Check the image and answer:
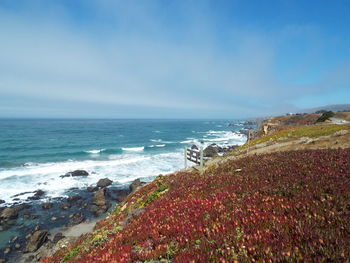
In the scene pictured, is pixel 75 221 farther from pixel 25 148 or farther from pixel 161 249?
pixel 25 148

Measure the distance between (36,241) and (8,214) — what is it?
8.65 meters

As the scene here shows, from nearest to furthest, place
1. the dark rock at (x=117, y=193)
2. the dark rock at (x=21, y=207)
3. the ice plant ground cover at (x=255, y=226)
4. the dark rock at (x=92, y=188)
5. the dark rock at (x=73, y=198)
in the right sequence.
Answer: the ice plant ground cover at (x=255, y=226) → the dark rock at (x=21, y=207) → the dark rock at (x=73, y=198) → the dark rock at (x=117, y=193) → the dark rock at (x=92, y=188)

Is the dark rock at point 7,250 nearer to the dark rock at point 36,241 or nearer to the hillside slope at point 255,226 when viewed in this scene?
the dark rock at point 36,241

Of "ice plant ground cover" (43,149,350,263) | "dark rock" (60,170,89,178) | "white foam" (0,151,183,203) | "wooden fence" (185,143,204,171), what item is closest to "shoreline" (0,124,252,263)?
"white foam" (0,151,183,203)

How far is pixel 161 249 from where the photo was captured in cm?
504

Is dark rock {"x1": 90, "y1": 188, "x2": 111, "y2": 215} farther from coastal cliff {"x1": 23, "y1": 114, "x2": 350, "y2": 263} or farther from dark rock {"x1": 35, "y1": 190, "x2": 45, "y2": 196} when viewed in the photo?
coastal cliff {"x1": 23, "y1": 114, "x2": 350, "y2": 263}

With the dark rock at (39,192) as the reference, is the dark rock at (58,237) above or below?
below

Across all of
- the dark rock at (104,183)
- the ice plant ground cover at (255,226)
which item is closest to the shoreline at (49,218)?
the dark rock at (104,183)

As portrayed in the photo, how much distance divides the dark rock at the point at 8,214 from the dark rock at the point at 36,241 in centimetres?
670

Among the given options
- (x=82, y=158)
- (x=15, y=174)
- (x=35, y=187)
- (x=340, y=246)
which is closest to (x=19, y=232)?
(x=35, y=187)

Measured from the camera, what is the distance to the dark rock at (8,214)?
1039 inches

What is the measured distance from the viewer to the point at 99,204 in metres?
31.2

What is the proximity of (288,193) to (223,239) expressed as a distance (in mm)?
3201

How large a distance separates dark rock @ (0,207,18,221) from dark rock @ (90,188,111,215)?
29.7 feet
